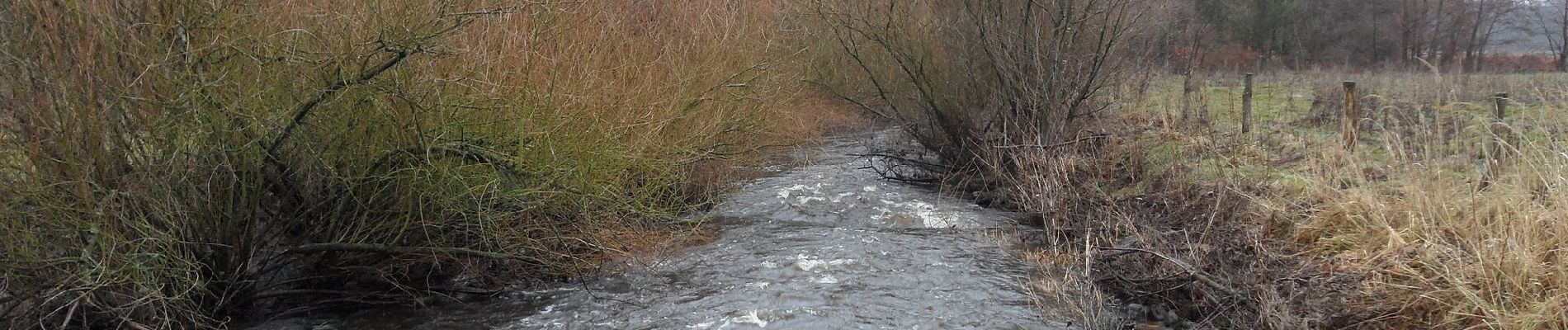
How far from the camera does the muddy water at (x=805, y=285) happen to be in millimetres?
6320

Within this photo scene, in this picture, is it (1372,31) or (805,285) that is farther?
(1372,31)

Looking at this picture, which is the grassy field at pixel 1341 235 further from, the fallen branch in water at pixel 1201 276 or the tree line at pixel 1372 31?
the tree line at pixel 1372 31

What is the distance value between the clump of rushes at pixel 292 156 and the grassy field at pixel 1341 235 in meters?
3.21

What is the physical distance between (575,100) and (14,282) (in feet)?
9.57

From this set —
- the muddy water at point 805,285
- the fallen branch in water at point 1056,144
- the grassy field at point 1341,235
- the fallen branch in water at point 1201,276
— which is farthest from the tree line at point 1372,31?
the fallen branch in water at point 1201,276

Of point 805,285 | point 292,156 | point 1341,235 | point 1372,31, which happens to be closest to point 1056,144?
point 1341,235

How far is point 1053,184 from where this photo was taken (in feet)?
28.1

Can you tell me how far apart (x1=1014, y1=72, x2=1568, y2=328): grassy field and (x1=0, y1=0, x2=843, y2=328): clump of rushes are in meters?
3.21

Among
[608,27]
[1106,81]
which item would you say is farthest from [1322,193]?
[608,27]

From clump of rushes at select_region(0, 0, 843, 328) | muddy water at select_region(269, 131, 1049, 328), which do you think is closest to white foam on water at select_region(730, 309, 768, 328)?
muddy water at select_region(269, 131, 1049, 328)

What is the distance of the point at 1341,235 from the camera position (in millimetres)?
6480

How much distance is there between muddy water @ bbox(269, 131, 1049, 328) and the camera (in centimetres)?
632

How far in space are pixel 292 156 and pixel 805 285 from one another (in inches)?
125

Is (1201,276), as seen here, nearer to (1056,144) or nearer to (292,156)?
(1056,144)
